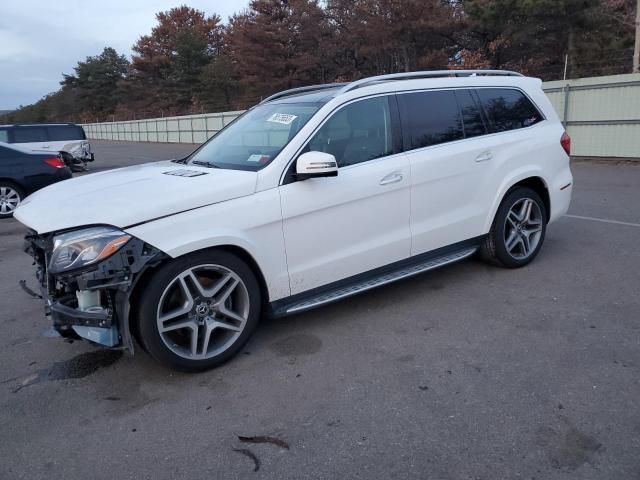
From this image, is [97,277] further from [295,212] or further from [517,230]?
[517,230]

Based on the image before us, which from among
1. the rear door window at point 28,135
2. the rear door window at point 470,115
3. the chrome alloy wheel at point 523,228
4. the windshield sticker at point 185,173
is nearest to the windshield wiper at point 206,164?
the windshield sticker at point 185,173

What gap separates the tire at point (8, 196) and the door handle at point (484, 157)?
8842 millimetres

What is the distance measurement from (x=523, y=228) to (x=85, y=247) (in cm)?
407

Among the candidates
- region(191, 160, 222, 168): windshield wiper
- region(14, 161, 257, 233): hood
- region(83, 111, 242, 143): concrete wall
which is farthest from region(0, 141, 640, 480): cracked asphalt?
region(83, 111, 242, 143): concrete wall

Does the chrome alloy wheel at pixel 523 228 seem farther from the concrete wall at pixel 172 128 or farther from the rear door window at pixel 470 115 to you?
the concrete wall at pixel 172 128

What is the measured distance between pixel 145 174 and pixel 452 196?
8.32ft

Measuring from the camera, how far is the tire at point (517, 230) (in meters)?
5.16

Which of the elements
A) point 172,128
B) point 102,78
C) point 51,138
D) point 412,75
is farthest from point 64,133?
point 102,78

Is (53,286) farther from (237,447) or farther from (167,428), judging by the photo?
(237,447)

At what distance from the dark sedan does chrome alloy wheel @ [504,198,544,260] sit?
835 centimetres

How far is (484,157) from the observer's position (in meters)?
4.87

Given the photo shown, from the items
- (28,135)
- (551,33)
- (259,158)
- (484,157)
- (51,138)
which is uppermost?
(551,33)

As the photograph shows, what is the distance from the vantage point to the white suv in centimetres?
326

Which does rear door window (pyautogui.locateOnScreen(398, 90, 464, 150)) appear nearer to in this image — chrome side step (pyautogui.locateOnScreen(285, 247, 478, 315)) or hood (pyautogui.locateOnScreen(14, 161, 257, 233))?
chrome side step (pyautogui.locateOnScreen(285, 247, 478, 315))
